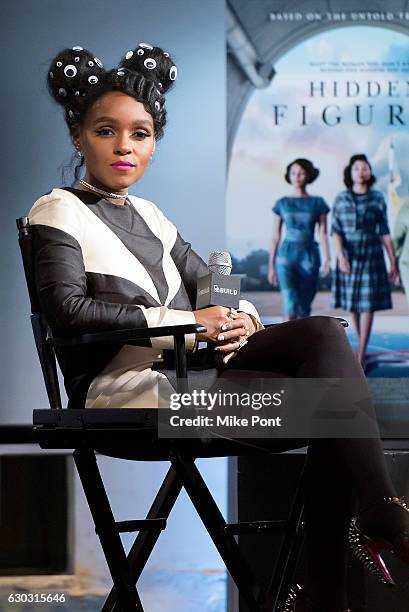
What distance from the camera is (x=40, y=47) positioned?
430 centimetres

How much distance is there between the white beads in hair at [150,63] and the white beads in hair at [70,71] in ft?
0.56

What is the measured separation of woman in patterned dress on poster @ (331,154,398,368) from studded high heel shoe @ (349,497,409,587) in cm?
303

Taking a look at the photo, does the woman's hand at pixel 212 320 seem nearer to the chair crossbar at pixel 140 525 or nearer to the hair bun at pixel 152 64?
the chair crossbar at pixel 140 525

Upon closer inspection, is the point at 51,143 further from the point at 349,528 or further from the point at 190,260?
the point at 349,528

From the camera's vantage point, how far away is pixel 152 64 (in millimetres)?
2379

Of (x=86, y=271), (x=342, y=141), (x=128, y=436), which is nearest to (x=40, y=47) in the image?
(x=342, y=141)

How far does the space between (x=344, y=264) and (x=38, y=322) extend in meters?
2.87

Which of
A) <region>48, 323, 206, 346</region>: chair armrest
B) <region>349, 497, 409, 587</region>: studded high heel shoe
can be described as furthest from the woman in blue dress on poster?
<region>349, 497, 409, 587</region>: studded high heel shoe

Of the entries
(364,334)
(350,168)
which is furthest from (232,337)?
(350,168)

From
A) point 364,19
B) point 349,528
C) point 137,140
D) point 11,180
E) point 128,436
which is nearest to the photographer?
point 349,528

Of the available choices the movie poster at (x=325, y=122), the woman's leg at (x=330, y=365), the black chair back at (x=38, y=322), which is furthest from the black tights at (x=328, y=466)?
the movie poster at (x=325, y=122)

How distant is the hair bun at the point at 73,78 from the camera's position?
2.29 meters

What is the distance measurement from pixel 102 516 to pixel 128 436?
169 mm

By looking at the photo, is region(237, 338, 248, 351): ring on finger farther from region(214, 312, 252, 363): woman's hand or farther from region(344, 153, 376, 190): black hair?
region(344, 153, 376, 190): black hair
